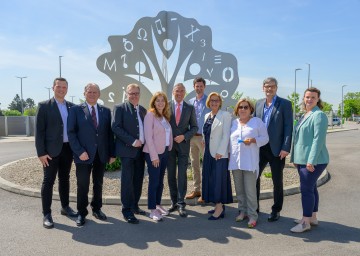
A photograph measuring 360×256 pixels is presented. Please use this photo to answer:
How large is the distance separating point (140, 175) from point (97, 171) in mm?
620

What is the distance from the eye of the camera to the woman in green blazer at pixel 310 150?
4.03 metres

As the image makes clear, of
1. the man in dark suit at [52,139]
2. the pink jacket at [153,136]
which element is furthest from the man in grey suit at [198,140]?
the man in dark suit at [52,139]

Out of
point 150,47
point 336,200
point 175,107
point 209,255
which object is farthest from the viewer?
point 150,47

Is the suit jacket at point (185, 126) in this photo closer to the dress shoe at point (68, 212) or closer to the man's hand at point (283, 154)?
the man's hand at point (283, 154)

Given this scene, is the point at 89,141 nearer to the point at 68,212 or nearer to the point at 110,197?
the point at 68,212

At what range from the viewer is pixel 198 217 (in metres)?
4.75

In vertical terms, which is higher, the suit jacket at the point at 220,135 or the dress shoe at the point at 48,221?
the suit jacket at the point at 220,135

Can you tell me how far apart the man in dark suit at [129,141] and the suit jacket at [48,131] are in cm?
74

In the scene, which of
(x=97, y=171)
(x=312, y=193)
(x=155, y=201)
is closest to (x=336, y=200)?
(x=312, y=193)

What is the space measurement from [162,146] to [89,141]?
3.26ft

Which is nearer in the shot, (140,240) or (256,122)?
(140,240)

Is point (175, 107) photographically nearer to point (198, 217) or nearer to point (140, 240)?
point (198, 217)

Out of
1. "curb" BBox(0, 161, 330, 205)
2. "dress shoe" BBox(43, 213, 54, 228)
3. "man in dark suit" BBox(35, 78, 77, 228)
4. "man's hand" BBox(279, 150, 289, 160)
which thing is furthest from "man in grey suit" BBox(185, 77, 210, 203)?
A: "dress shoe" BBox(43, 213, 54, 228)

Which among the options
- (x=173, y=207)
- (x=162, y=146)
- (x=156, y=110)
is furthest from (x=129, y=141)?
(x=173, y=207)
